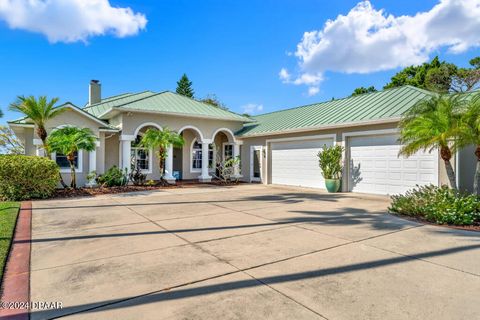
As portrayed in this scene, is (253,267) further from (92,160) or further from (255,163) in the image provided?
(255,163)

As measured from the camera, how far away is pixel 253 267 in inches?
173

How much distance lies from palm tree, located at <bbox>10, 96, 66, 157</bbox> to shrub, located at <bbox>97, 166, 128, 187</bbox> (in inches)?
108

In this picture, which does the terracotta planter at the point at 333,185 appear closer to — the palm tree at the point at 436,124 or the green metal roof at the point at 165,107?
the palm tree at the point at 436,124

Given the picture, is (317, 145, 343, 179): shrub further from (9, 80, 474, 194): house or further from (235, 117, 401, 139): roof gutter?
(235, 117, 401, 139): roof gutter

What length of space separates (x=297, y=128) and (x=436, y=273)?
11.7 meters

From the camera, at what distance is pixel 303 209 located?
30.6 feet

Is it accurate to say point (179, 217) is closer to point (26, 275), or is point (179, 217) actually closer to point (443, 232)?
point (26, 275)

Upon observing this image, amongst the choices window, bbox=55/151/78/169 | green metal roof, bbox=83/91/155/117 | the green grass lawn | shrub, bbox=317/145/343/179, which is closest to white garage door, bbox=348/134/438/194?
shrub, bbox=317/145/343/179

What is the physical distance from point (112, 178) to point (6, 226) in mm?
8491

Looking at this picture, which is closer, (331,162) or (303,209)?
(303,209)

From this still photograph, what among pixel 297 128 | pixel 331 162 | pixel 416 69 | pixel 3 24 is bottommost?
pixel 331 162

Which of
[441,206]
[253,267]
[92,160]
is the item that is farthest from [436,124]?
[92,160]

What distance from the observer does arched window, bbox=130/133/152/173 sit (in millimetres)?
18031

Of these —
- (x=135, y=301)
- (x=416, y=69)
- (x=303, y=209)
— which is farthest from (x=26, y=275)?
(x=416, y=69)
